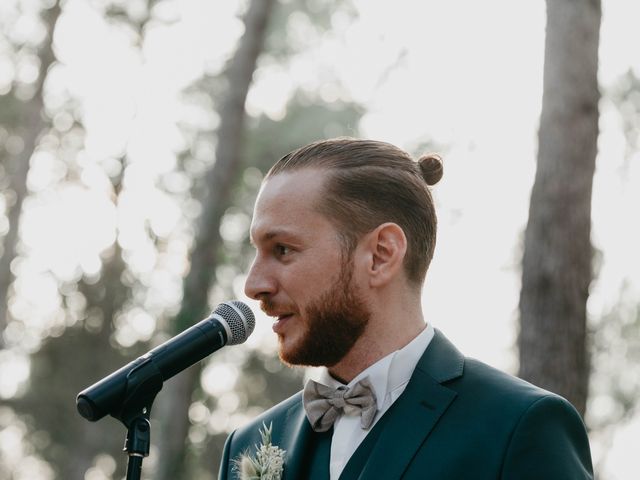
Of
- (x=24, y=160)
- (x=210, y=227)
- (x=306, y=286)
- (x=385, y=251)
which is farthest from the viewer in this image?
(x=24, y=160)

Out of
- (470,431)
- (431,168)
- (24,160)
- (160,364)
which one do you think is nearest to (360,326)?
(470,431)

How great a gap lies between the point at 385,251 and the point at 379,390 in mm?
500

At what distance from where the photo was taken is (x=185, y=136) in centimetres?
2323

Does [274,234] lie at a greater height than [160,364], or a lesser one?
greater

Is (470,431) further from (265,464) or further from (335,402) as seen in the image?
(265,464)

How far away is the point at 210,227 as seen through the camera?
13.4m

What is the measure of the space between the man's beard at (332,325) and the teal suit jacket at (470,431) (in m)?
0.27

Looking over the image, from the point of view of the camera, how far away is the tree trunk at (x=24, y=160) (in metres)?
19.1

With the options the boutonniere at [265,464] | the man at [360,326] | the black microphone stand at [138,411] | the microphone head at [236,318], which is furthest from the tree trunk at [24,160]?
the black microphone stand at [138,411]

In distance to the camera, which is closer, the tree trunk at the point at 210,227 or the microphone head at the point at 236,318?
the microphone head at the point at 236,318

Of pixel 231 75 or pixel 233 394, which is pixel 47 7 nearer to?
pixel 231 75

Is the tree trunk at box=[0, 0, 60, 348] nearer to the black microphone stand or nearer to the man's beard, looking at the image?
the man's beard

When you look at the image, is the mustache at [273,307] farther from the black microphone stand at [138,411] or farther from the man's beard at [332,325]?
the black microphone stand at [138,411]

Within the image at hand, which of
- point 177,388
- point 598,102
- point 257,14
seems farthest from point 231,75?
point 598,102
